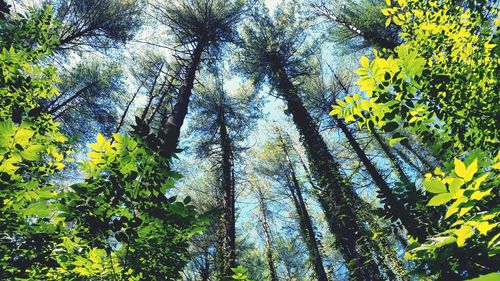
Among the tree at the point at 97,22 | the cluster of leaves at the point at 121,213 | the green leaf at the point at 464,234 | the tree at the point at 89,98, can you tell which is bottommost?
the green leaf at the point at 464,234

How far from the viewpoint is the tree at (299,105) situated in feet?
23.0

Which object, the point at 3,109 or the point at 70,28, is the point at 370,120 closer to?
the point at 3,109

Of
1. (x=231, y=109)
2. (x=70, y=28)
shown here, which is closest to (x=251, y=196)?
(x=231, y=109)

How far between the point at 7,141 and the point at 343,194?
7018mm

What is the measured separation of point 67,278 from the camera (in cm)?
185

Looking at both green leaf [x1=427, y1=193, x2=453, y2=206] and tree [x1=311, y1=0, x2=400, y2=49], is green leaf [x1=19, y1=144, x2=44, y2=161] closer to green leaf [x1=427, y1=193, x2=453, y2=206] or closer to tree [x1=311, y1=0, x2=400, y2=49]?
green leaf [x1=427, y1=193, x2=453, y2=206]

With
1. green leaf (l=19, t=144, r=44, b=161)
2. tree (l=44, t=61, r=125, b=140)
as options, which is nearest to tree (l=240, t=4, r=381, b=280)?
tree (l=44, t=61, r=125, b=140)

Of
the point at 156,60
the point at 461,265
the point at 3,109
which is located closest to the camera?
the point at 461,265

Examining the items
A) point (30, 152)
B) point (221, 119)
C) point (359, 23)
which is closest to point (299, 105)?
point (221, 119)

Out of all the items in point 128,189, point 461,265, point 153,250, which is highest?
point 128,189

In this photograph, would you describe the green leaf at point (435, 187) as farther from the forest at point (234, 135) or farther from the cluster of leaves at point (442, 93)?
the cluster of leaves at point (442, 93)

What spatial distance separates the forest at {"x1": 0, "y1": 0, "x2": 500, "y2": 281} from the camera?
1.64 metres

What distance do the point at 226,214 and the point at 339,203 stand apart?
347 cm

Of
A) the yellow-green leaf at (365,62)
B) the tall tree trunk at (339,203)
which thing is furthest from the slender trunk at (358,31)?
the yellow-green leaf at (365,62)
